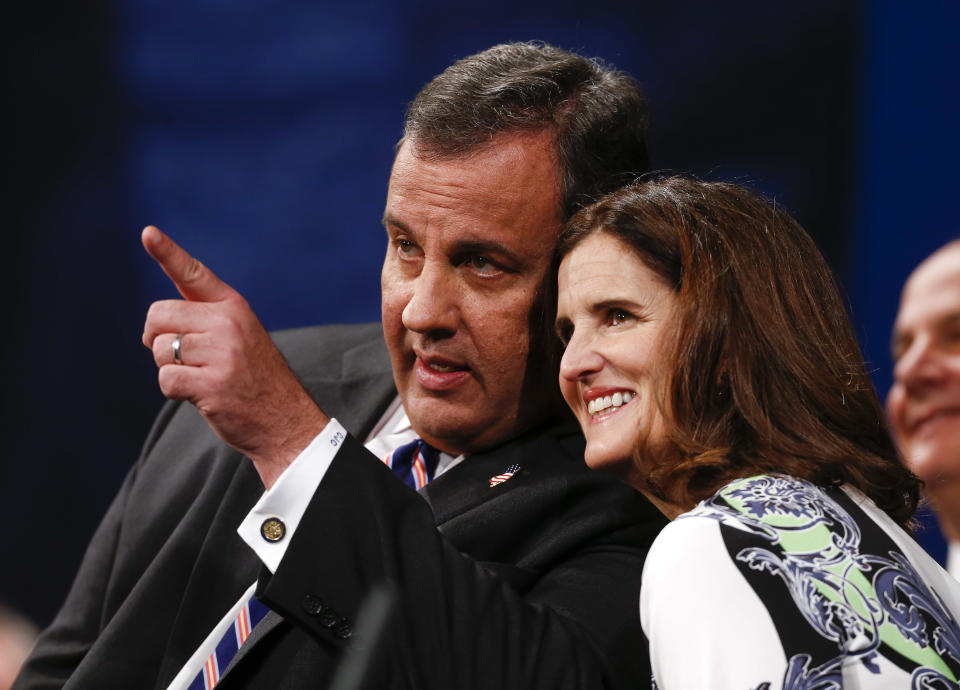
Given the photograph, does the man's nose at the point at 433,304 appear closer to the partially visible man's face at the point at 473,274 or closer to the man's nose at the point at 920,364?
the partially visible man's face at the point at 473,274

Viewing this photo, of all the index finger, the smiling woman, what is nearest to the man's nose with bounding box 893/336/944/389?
the smiling woman

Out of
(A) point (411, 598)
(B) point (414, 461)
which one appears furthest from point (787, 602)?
(B) point (414, 461)

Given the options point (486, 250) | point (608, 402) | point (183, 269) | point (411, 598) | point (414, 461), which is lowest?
point (414, 461)

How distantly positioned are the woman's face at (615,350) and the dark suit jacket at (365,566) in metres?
0.21

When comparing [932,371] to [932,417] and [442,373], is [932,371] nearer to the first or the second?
[932,417]

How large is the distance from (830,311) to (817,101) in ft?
3.42

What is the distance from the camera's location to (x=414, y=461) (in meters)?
1.98

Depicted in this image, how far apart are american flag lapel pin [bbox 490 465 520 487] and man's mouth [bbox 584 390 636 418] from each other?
0.29 m

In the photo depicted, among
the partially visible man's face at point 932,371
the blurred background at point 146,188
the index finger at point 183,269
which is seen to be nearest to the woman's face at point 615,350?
the index finger at point 183,269

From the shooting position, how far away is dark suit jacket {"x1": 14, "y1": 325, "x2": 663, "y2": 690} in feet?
4.39

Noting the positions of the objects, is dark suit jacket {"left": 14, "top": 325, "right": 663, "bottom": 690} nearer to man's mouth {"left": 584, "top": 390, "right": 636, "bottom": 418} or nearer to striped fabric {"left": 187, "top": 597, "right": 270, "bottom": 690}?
striped fabric {"left": 187, "top": 597, "right": 270, "bottom": 690}

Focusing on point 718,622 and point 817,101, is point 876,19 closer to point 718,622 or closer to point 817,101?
point 817,101

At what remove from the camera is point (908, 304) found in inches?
87.2

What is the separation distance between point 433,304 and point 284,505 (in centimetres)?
52
